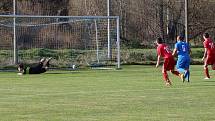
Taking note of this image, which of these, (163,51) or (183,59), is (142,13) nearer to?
(183,59)

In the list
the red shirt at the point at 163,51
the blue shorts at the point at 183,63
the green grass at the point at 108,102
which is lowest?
the green grass at the point at 108,102

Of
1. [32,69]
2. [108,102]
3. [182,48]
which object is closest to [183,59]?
[182,48]

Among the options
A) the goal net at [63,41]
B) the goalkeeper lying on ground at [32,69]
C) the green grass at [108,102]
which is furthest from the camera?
the goal net at [63,41]

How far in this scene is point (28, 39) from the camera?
39.9m

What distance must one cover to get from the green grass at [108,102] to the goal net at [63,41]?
14.1m

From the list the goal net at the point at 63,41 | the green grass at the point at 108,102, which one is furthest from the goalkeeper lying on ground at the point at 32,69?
the green grass at the point at 108,102

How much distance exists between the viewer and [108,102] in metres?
17.6

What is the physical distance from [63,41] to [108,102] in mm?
22247

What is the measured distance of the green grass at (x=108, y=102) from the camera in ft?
47.0

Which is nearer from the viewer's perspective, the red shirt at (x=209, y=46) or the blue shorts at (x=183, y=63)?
the blue shorts at (x=183, y=63)

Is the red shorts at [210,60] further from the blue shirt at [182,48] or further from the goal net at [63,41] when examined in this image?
the goal net at [63,41]

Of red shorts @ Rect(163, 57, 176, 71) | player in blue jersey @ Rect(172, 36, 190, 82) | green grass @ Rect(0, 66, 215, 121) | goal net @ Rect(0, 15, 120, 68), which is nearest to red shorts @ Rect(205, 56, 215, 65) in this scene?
player in blue jersey @ Rect(172, 36, 190, 82)

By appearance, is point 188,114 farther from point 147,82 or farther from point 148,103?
point 147,82

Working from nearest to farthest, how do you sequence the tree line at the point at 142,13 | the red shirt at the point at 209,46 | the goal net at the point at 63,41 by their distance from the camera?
the red shirt at the point at 209,46 → the goal net at the point at 63,41 → the tree line at the point at 142,13
